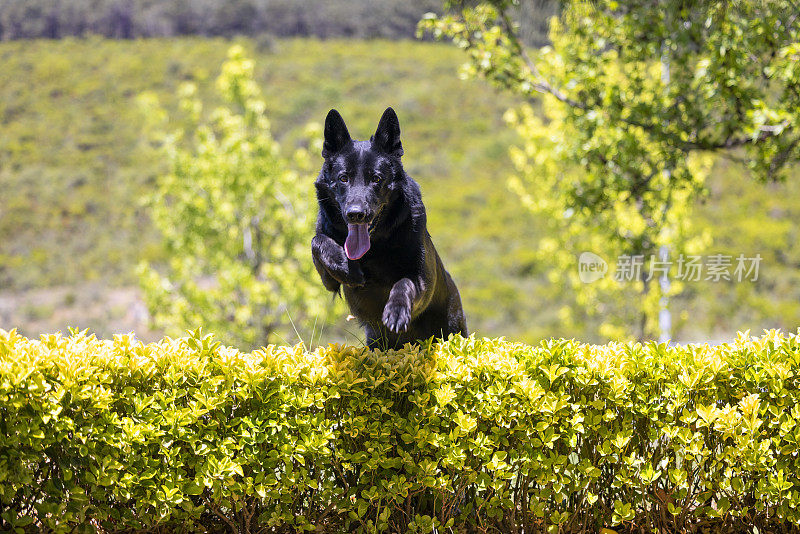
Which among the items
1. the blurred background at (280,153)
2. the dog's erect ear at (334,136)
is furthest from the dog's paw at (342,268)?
the blurred background at (280,153)

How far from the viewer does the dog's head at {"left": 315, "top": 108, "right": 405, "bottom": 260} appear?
2.88m

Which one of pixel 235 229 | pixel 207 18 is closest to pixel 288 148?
pixel 207 18

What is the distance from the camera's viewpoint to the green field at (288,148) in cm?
2748

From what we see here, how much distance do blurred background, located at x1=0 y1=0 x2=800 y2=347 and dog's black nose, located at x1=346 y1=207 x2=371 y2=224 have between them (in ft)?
46.4

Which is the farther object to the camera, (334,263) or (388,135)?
(388,135)

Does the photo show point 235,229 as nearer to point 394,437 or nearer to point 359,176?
point 394,437

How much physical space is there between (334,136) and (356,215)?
60 cm

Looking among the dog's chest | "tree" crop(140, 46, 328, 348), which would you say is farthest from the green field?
the dog's chest

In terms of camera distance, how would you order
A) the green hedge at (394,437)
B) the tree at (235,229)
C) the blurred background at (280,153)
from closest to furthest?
1. the green hedge at (394,437)
2. the tree at (235,229)
3. the blurred background at (280,153)

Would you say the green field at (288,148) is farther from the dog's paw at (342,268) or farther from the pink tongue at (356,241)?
the pink tongue at (356,241)

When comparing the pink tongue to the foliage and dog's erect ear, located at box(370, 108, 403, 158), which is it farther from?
the foliage

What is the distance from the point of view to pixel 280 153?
22.3m

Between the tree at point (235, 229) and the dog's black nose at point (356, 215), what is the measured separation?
8.65 metres

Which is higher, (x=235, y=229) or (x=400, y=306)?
(x=400, y=306)
